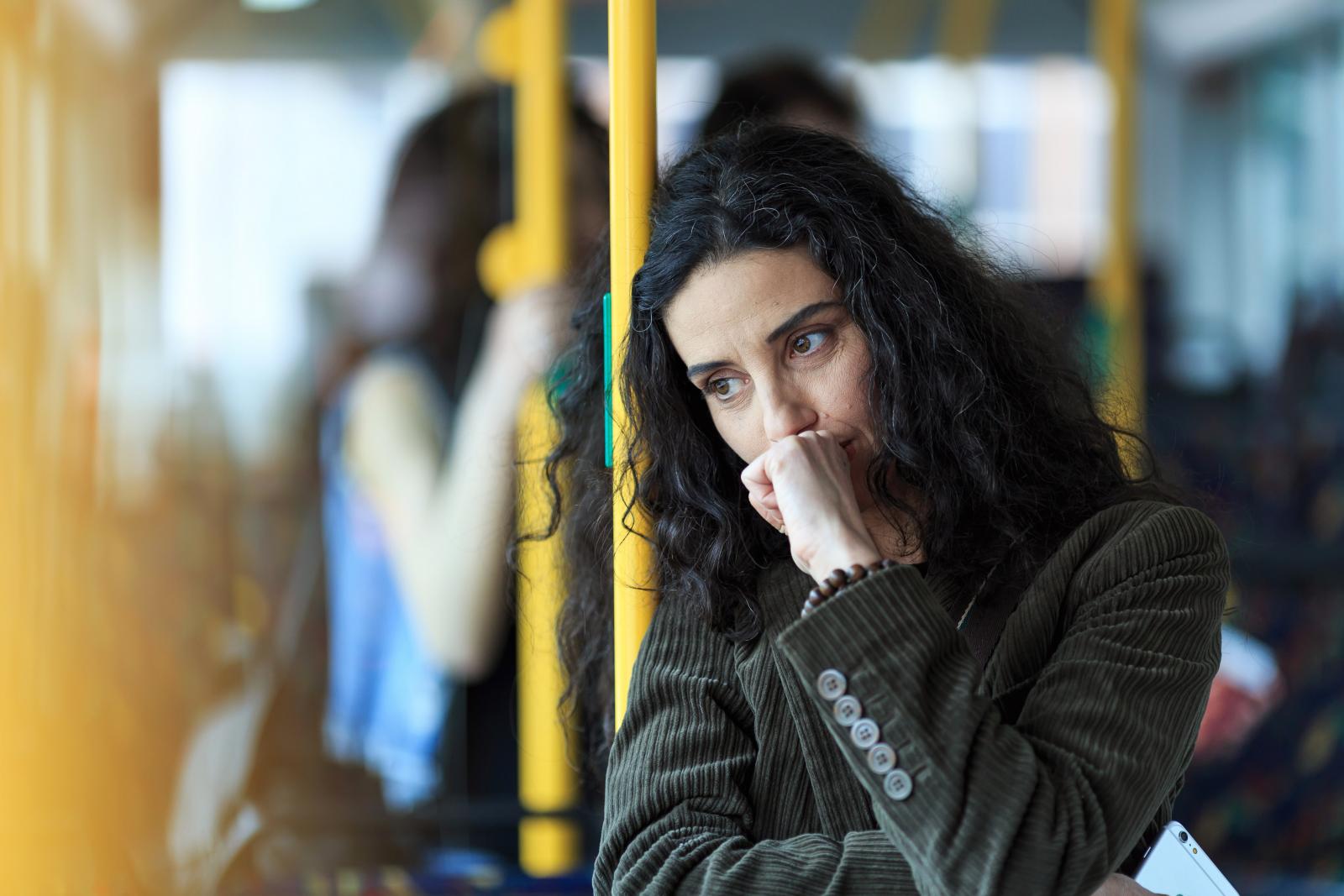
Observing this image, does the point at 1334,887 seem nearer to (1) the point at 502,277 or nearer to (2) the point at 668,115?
(1) the point at 502,277

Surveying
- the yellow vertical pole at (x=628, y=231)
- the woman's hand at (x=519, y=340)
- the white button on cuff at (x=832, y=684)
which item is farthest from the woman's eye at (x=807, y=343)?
the woman's hand at (x=519, y=340)

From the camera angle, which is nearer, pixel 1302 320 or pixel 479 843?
pixel 479 843

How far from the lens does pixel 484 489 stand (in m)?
2.76

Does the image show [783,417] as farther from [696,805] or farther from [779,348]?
[696,805]

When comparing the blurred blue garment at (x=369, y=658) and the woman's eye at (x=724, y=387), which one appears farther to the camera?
the blurred blue garment at (x=369, y=658)

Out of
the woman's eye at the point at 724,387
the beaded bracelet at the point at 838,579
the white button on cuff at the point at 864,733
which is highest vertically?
the woman's eye at the point at 724,387

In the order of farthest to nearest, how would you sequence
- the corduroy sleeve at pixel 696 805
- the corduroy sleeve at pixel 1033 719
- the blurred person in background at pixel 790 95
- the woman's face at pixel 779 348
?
the blurred person in background at pixel 790 95
the woman's face at pixel 779 348
the corduroy sleeve at pixel 696 805
the corduroy sleeve at pixel 1033 719

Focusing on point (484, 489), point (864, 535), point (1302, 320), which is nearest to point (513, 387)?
point (484, 489)

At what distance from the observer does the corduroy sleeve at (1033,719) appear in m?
1.00

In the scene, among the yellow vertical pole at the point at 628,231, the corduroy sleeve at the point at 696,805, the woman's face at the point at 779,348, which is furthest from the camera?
the yellow vertical pole at the point at 628,231

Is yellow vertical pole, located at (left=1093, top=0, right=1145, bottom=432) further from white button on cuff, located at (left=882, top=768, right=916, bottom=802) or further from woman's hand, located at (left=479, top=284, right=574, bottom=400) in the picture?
white button on cuff, located at (left=882, top=768, right=916, bottom=802)

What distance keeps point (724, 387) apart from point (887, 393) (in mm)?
147

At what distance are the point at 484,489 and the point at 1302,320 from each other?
2970mm

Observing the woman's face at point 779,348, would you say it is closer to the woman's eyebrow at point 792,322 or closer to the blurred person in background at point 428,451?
the woman's eyebrow at point 792,322
